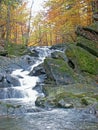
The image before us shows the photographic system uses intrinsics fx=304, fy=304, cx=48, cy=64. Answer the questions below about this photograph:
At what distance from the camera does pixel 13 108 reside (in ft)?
35.6

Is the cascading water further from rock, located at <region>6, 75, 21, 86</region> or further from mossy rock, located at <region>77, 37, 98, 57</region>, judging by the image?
mossy rock, located at <region>77, 37, 98, 57</region>

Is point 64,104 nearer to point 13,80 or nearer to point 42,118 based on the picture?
point 42,118

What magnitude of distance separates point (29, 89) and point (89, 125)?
276 inches

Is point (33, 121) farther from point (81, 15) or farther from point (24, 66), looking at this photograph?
point (81, 15)

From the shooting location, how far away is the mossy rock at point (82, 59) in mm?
16922

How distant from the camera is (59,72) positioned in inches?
614

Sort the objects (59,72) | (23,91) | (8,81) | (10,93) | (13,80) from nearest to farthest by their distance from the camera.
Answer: (10,93), (23,91), (59,72), (8,81), (13,80)

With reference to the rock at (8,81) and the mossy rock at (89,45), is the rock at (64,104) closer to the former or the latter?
the rock at (8,81)

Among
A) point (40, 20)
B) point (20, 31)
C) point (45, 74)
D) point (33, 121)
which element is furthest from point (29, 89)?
point (20, 31)

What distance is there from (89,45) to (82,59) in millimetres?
1940

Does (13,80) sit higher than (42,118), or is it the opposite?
(42,118)

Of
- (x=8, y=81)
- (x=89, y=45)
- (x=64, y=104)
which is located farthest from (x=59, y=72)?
(x=64, y=104)

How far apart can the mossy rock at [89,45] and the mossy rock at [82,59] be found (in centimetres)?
85

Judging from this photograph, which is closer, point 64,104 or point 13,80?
point 64,104
